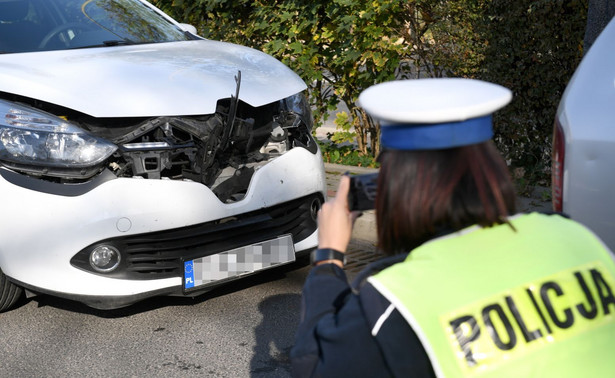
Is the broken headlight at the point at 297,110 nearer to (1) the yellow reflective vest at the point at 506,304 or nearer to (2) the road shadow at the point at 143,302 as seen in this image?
(2) the road shadow at the point at 143,302

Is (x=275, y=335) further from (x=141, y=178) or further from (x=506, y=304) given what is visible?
(x=506, y=304)

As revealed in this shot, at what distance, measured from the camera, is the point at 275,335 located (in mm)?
4160

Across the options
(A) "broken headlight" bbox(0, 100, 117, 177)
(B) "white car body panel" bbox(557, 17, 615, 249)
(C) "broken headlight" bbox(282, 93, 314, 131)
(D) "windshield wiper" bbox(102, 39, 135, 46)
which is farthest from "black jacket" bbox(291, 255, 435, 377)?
(D) "windshield wiper" bbox(102, 39, 135, 46)

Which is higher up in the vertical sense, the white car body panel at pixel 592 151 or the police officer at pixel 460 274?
the police officer at pixel 460 274

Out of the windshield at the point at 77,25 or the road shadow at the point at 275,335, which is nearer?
the road shadow at the point at 275,335

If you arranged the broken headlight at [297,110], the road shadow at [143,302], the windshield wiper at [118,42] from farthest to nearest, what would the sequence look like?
1. the windshield wiper at [118,42]
2. the broken headlight at [297,110]
3. the road shadow at [143,302]

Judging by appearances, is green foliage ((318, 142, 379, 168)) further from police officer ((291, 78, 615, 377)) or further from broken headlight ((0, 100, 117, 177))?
police officer ((291, 78, 615, 377))

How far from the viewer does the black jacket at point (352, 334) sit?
154cm

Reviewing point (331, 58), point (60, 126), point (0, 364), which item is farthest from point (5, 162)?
point (331, 58)

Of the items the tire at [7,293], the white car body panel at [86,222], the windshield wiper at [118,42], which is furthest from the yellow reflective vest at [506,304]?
the windshield wiper at [118,42]

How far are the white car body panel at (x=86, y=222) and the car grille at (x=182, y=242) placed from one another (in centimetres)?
4

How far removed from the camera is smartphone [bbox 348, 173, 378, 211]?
1.77 metres

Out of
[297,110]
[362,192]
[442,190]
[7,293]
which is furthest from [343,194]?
[297,110]

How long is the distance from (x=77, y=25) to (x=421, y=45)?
316 cm
